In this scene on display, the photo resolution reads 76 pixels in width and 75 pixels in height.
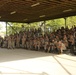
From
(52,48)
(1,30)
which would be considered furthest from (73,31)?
(1,30)

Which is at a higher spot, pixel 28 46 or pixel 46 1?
pixel 46 1

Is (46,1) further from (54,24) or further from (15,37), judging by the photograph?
(54,24)

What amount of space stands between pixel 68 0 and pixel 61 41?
12.7ft

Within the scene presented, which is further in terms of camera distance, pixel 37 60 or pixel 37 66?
pixel 37 60

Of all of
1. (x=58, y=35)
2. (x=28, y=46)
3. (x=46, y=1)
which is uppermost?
(x=46, y=1)

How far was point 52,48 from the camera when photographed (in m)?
14.5

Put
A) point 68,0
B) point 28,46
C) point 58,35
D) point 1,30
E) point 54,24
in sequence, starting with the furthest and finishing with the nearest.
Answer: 1. point 1,30
2. point 54,24
3. point 28,46
4. point 58,35
5. point 68,0

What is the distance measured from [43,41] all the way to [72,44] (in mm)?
2461

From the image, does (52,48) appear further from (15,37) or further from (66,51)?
(15,37)

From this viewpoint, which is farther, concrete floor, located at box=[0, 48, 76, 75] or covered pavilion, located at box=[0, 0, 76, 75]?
covered pavilion, located at box=[0, 0, 76, 75]

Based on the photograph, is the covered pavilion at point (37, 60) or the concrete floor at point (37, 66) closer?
the concrete floor at point (37, 66)

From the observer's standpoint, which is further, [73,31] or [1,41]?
[1,41]

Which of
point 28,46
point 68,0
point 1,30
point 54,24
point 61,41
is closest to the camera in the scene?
point 68,0

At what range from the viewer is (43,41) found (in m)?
15.6
